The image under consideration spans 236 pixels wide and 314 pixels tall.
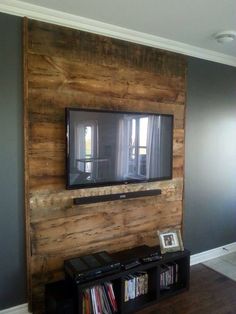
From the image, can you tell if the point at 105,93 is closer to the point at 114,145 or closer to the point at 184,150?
the point at 114,145

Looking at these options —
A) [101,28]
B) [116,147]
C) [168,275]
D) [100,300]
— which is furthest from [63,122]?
[168,275]

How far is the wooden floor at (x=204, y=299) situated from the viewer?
89.5 inches

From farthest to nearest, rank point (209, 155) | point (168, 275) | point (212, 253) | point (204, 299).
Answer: point (212, 253) < point (209, 155) < point (168, 275) < point (204, 299)

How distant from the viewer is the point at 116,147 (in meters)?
2.35

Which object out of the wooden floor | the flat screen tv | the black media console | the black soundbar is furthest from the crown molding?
the wooden floor

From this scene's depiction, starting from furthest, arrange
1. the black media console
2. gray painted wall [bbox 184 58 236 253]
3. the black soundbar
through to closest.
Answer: gray painted wall [bbox 184 58 236 253]
the black soundbar
the black media console

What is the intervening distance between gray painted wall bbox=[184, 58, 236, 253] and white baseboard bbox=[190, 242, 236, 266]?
6 cm

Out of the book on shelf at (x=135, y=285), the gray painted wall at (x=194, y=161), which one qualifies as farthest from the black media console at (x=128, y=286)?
the gray painted wall at (x=194, y=161)

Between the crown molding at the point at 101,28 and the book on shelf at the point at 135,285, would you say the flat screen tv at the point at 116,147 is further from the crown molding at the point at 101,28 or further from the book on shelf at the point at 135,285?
the book on shelf at the point at 135,285

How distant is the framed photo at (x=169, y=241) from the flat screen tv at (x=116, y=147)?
0.53 metres

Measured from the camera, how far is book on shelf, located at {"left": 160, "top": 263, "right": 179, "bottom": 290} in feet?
8.20

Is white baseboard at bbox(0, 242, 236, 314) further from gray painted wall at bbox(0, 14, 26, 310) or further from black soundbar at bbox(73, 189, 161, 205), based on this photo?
gray painted wall at bbox(0, 14, 26, 310)

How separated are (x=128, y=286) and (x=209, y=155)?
1.71m

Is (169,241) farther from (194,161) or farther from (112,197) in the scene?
(194,161)
